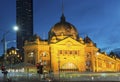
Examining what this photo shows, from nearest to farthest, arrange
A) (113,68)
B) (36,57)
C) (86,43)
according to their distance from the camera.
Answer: (36,57) < (86,43) < (113,68)

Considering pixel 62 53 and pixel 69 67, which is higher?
pixel 62 53

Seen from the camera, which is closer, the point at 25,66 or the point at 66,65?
the point at 25,66

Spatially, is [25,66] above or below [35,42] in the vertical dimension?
below

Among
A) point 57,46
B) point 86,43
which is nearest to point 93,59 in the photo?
point 86,43

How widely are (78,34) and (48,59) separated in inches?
870

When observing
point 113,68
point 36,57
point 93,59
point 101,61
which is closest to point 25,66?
point 36,57

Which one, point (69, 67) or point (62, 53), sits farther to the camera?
point (69, 67)

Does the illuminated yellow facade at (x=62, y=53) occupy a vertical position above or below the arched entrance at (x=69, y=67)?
above

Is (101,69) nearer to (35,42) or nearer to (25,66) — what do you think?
(35,42)

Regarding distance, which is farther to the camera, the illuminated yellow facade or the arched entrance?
the arched entrance

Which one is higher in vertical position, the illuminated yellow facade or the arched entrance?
the illuminated yellow facade

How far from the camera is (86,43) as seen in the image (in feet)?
523

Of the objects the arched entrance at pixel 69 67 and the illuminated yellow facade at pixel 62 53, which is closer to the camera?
the illuminated yellow facade at pixel 62 53

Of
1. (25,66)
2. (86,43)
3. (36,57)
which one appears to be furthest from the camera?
(86,43)
